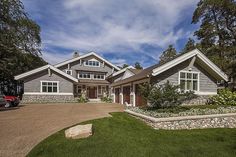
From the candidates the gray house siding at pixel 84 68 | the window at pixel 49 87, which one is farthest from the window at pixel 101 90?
the window at pixel 49 87

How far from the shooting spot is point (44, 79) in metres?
26.9

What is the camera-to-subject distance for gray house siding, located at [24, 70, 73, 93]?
26.3 m

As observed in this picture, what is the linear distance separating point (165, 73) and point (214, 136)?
8600mm

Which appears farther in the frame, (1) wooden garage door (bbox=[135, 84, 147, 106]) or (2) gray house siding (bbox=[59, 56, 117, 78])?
(2) gray house siding (bbox=[59, 56, 117, 78])

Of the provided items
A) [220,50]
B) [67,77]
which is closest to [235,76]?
[220,50]

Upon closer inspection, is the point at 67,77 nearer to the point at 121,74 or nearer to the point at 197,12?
the point at 121,74

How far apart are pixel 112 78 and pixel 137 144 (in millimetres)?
25999

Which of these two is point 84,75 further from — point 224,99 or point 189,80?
point 224,99

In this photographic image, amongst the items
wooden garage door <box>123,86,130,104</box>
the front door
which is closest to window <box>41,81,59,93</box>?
the front door

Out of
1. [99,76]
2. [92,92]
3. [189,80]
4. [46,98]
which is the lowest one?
[46,98]

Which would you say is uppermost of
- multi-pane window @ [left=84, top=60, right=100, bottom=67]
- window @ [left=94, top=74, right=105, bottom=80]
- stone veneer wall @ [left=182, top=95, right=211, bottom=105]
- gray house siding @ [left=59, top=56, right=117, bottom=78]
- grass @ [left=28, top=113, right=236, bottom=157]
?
multi-pane window @ [left=84, top=60, right=100, bottom=67]

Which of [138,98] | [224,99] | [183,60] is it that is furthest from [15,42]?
[224,99]

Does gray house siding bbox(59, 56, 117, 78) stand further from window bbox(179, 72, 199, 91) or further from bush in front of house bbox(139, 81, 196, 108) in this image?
bush in front of house bbox(139, 81, 196, 108)

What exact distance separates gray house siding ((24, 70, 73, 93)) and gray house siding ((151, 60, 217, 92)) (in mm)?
14886
